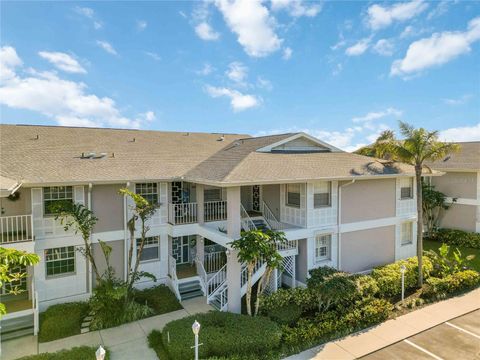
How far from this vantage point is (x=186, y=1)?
13.8m

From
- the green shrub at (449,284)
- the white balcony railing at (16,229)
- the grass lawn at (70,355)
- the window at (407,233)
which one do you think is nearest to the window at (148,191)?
the white balcony railing at (16,229)

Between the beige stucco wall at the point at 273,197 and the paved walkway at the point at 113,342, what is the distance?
788cm

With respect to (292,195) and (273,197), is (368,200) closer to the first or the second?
(292,195)

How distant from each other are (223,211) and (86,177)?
22.4 ft

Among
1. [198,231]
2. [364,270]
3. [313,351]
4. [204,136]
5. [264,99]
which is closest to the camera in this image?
[313,351]

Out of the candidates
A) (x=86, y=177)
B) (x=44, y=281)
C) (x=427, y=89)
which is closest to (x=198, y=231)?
(x=86, y=177)

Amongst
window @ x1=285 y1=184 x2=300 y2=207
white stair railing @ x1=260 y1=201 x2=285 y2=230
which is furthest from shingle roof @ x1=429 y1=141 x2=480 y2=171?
white stair railing @ x1=260 y1=201 x2=285 y2=230

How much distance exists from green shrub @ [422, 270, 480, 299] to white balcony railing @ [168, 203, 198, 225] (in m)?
12.2

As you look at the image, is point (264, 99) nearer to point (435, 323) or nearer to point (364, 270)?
point (364, 270)

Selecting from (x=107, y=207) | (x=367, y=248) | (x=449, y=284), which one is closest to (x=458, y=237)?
(x=449, y=284)

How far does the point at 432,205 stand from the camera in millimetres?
24281

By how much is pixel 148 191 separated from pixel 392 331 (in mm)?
12496

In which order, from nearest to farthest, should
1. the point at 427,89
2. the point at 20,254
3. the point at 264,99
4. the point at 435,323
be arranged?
the point at 20,254 < the point at 435,323 < the point at 427,89 < the point at 264,99

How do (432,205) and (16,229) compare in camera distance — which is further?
(432,205)
